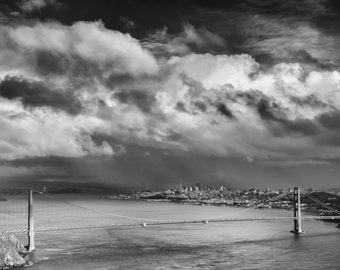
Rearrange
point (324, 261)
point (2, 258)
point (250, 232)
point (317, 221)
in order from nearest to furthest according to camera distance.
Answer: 1. point (2, 258)
2. point (324, 261)
3. point (250, 232)
4. point (317, 221)

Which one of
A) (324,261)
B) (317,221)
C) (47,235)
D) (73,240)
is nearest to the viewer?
(324,261)

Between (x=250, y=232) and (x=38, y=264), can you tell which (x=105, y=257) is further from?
(x=250, y=232)

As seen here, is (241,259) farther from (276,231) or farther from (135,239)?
(276,231)

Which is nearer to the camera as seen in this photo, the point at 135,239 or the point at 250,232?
the point at 135,239

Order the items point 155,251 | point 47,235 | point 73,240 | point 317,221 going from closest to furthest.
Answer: point 155,251
point 73,240
point 47,235
point 317,221

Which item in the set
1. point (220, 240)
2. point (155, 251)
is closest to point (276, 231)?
point (220, 240)

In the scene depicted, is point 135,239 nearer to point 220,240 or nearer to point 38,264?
point 220,240

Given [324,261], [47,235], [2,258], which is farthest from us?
[47,235]

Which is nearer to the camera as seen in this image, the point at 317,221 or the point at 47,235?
the point at 47,235

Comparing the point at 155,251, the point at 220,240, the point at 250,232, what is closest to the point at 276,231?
the point at 250,232
